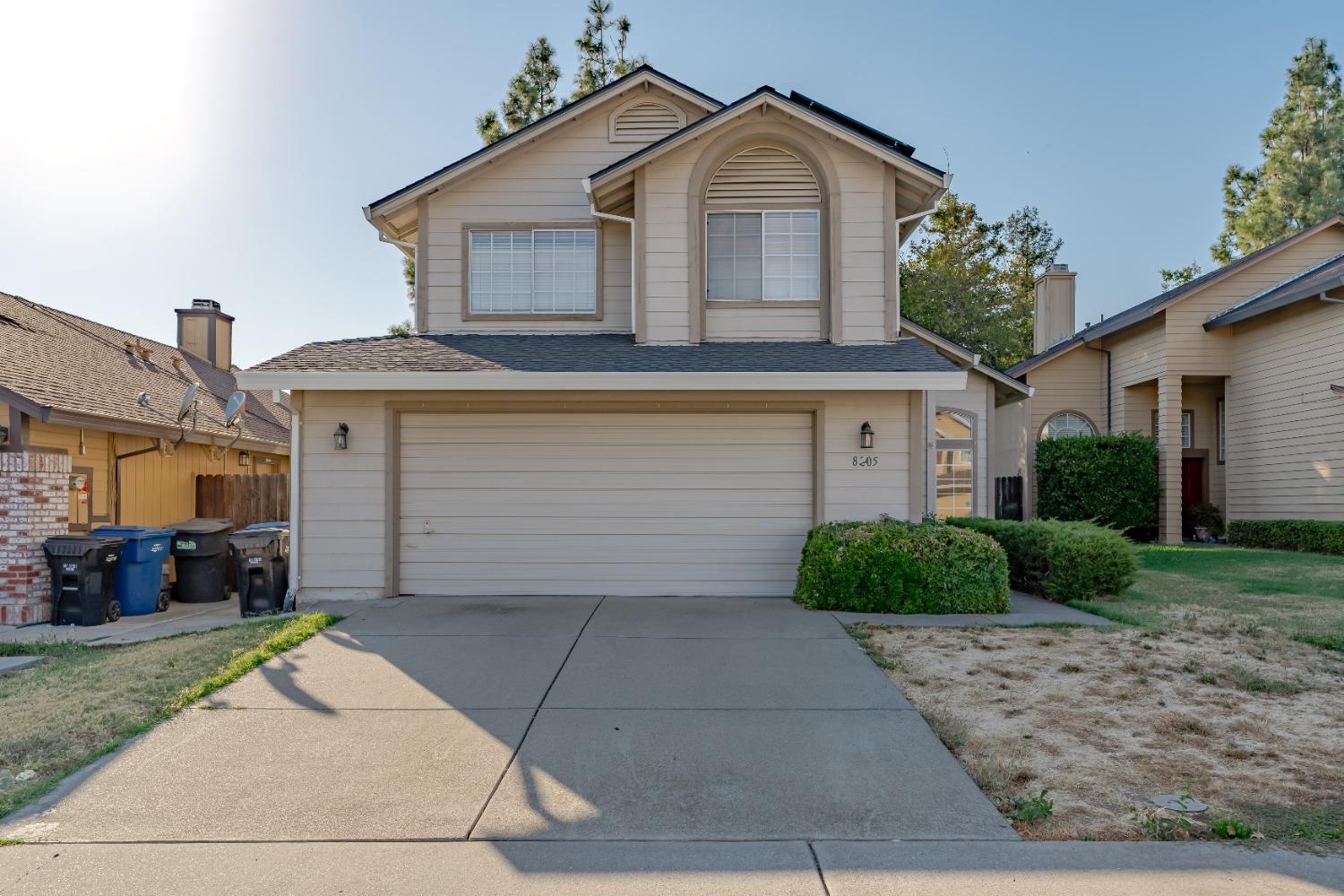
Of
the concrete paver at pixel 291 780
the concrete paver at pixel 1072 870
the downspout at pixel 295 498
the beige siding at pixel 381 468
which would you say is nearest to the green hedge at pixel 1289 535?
the beige siding at pixel 381 468

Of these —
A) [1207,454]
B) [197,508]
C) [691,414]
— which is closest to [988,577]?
[691,414]

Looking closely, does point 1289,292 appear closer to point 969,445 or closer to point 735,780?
point 969,445

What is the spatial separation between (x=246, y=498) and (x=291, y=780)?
9.83 m

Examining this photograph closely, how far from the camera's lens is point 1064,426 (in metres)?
20.5

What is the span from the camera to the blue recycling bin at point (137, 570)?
374 inches


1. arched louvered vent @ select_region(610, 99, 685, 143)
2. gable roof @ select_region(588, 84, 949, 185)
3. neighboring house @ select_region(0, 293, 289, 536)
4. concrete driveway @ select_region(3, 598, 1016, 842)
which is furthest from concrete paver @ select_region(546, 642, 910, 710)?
arched louvered vent @ select_region(610, 99, 685, 143)

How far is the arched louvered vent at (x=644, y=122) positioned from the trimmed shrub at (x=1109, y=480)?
12.0 m

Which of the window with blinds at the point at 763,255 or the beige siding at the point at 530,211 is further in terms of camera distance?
the beige siding at the point at 530,211

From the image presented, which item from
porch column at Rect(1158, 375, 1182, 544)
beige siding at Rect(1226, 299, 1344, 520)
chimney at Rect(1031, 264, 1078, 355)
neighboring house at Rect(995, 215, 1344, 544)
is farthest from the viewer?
chimney at Rect(1031, 264, 1078, 355)

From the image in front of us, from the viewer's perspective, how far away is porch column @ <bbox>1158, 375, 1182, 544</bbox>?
58.2 ft

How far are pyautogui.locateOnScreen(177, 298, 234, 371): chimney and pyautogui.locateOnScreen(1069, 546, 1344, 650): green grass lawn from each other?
61.9ft

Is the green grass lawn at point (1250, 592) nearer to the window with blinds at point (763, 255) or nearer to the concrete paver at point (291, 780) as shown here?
the window with blinds at point (763, 255)

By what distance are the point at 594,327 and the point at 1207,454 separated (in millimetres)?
16313

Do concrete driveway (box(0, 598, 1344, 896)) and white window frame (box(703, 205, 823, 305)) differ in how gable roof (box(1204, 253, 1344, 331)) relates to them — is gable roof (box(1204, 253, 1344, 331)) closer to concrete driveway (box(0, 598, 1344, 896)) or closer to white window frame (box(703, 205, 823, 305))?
white window frame (box(703, 205, 823, 305))
